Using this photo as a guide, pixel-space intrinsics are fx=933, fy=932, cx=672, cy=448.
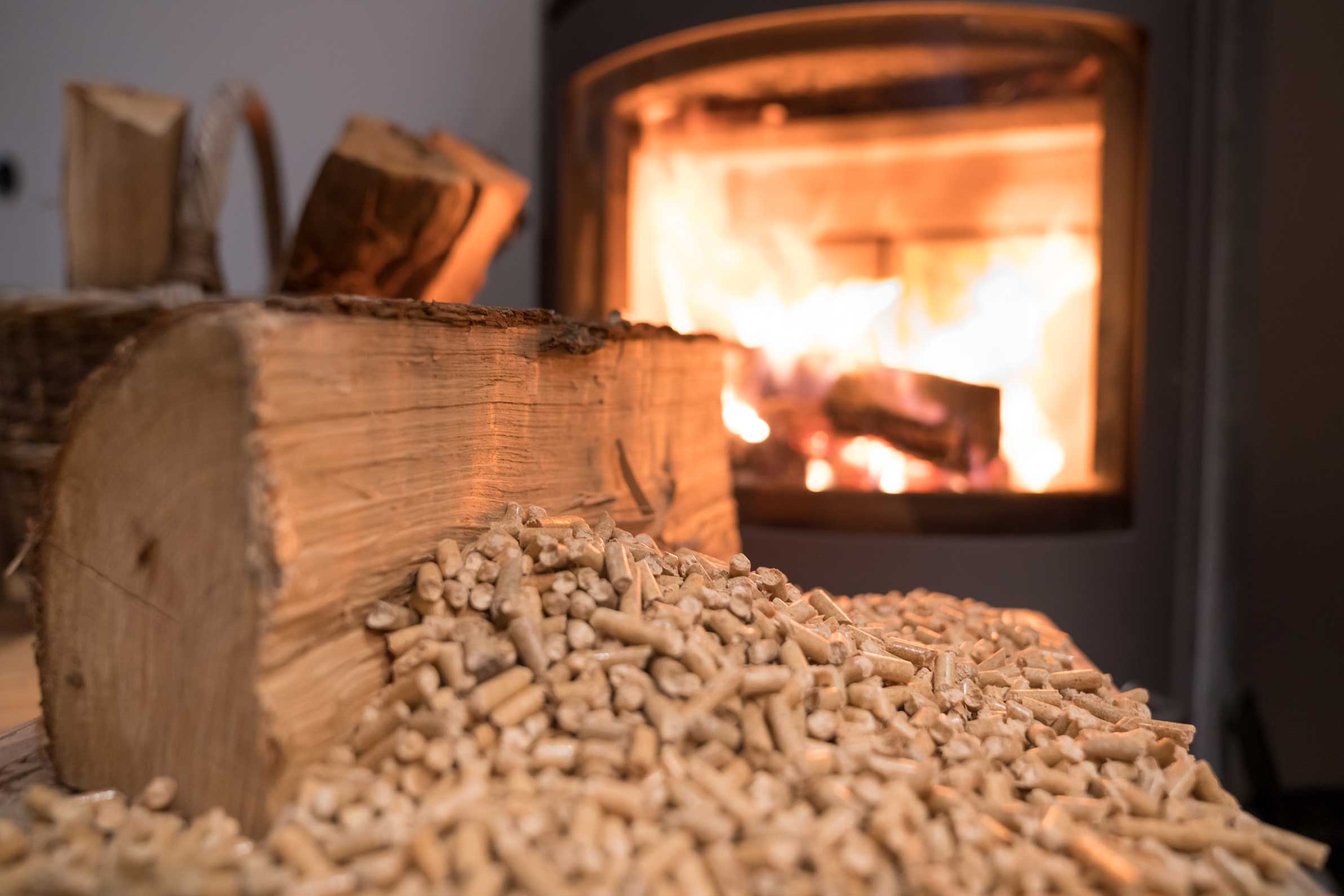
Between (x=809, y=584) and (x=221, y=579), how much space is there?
1237mm

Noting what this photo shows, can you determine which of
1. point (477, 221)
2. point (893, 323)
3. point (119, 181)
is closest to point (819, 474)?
point (893, 323)

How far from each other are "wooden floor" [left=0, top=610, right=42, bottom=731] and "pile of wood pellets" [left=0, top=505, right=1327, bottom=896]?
49cm

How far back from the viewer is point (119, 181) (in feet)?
4.98

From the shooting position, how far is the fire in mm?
1771

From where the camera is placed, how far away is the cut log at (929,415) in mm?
1733

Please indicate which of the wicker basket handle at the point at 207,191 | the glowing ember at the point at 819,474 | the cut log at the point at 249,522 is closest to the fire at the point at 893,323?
the glowing ember at the point at 819,474

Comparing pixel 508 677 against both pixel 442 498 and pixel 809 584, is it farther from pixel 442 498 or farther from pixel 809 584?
pixel 809 584

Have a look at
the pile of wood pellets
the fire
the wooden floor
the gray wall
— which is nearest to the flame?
the fire

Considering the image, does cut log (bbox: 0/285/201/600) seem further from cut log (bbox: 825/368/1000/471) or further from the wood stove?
cut log (bbox: 825/368/1000/471)

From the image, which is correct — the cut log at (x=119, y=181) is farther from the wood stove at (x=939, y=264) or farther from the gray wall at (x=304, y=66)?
the gray wall at (x=304, y=66)

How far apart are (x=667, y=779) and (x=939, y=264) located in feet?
4.77

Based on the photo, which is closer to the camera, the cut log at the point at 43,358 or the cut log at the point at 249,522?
the cut log at the point at 249,522

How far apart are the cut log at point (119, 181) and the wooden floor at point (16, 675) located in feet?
1.89

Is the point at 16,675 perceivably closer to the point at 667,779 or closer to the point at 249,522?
the point at 249,522
